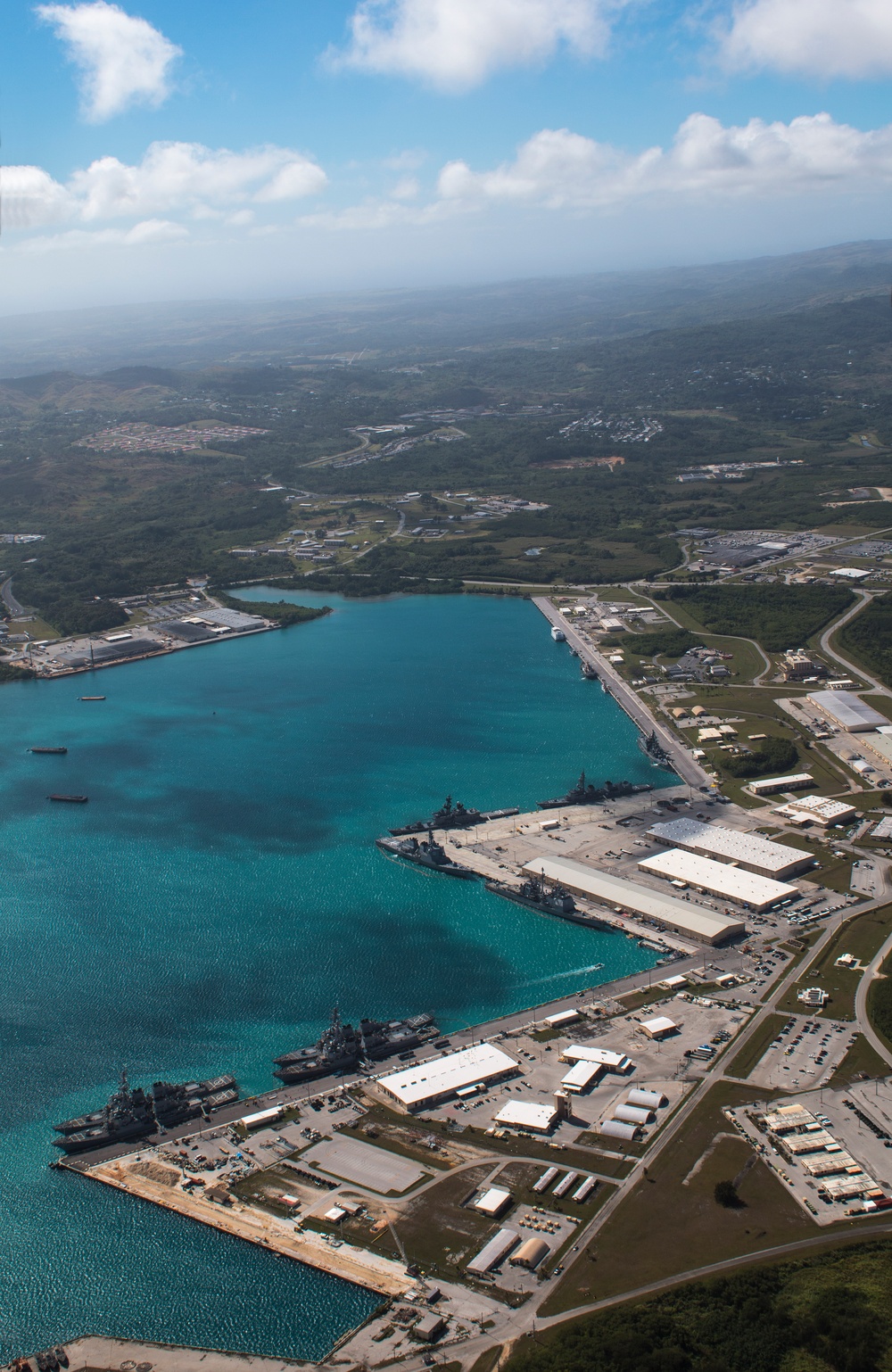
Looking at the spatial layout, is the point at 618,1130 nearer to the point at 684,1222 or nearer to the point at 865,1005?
the point at 684,1222

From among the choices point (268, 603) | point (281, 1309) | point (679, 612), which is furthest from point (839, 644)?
point (281, 1309)

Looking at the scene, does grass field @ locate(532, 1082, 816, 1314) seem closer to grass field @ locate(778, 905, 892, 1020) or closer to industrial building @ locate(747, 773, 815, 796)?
grass field @ locate(778, 905, 892, 1020)

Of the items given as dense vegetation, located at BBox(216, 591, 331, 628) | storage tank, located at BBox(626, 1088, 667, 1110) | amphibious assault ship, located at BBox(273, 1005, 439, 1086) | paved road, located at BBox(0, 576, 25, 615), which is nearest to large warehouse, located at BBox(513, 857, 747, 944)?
storage tank, located at BBox(626, 1088, 667, 1110)

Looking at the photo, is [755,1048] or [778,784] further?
[778,784]

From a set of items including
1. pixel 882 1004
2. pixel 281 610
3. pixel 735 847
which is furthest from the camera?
pixel 281 610

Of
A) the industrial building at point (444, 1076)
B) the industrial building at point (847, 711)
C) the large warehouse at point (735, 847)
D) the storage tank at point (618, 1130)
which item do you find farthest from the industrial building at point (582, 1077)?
the industrial building at point (847, 711)

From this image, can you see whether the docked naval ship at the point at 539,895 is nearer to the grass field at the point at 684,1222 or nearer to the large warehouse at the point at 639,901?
the large warehouse at the point at 639,901

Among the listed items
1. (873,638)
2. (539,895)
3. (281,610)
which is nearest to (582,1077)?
(539,895)
